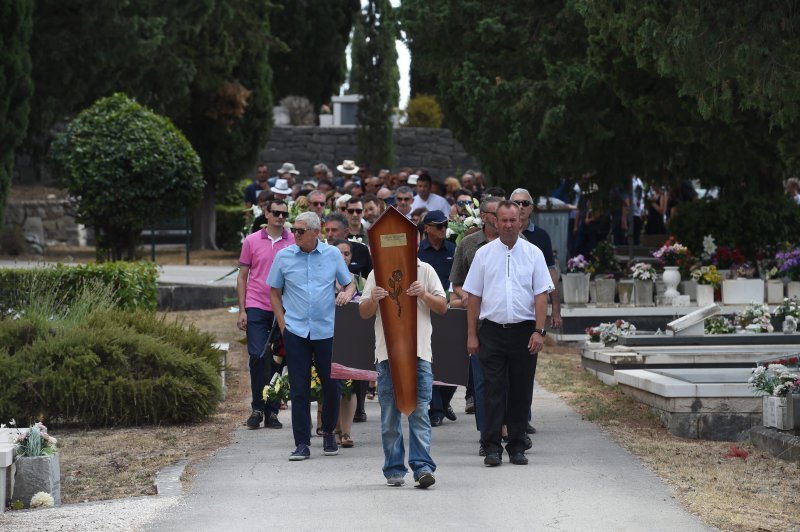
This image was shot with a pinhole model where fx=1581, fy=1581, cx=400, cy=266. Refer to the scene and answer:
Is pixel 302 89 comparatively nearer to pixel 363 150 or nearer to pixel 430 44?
pixel 363 150

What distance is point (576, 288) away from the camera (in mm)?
20297

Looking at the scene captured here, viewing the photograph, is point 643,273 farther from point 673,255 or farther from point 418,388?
point 418,388

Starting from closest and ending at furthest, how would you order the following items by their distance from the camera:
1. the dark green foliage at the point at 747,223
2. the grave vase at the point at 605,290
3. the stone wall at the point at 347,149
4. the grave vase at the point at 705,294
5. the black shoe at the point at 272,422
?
1. the black shoe at the point at 272,422
2. the grave vase at the point at 705,294
3. the grave vase at the point at 605,290
4. the dark green foliage at the point at 747,223
5. the stone wall at the point at 347,149

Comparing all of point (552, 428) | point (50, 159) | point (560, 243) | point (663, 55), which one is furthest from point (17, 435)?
point (560, 243)

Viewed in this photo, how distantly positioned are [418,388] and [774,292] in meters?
11.4

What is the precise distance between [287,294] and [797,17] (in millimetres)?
5077

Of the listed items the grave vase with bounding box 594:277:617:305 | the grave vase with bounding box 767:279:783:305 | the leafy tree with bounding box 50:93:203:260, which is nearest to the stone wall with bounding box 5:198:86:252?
the leafy tree with bounding box 50:93:203:260

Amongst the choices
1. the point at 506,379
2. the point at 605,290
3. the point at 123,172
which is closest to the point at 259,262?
the point at 506,379

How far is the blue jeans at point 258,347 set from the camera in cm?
1277

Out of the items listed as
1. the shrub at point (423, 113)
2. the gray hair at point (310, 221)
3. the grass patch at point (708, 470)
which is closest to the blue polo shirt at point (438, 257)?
the grass patch at point (708, 470)

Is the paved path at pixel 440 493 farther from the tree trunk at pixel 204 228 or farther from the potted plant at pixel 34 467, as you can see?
the tree trunk at pixel 204 228

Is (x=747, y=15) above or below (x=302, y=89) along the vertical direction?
below

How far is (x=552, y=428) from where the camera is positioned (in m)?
12.5

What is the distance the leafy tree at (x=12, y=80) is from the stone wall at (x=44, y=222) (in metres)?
6.44
